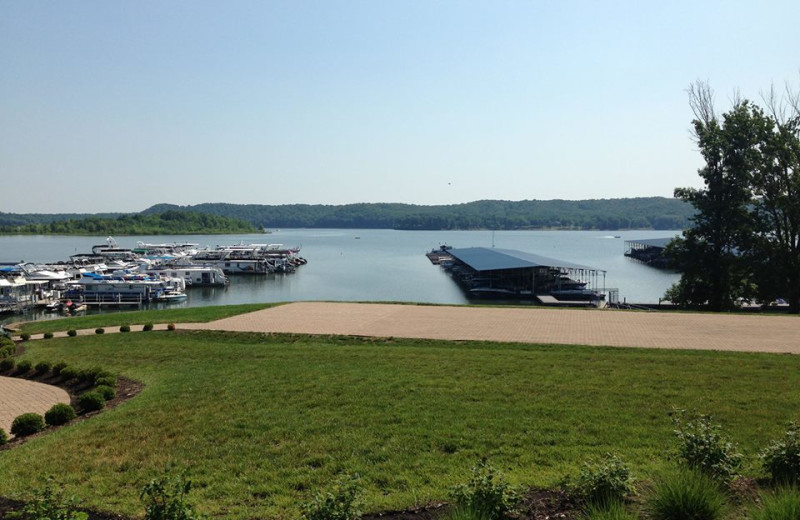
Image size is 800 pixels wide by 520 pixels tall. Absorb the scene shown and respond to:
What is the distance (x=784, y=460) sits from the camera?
5.70 metres

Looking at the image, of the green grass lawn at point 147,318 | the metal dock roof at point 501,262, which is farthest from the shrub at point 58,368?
the metal dock roof at point 501,262

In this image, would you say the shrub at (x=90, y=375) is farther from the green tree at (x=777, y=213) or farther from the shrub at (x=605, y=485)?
the green tree at (x=777, y=213)

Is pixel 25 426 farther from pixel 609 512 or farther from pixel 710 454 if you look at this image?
pixel 710 454

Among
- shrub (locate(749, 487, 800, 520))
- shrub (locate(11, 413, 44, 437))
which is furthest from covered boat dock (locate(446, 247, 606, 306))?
shrub (locate(749, 487, 800, 520))

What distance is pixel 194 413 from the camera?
958 cm

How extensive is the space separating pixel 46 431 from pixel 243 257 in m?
72.2

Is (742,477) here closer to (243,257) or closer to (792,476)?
(792,476)

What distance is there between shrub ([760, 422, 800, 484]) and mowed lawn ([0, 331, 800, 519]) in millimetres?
1052

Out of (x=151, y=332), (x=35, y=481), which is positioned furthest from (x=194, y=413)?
(x=151, y=332)

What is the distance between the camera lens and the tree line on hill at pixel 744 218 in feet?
102

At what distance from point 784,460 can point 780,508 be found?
4.26ft

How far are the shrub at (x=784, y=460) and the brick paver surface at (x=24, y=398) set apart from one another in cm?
1136

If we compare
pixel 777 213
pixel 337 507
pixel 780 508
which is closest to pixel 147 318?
pixel 337 507

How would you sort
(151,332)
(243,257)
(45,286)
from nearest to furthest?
(151,332) → (45,286) → (243,257)
